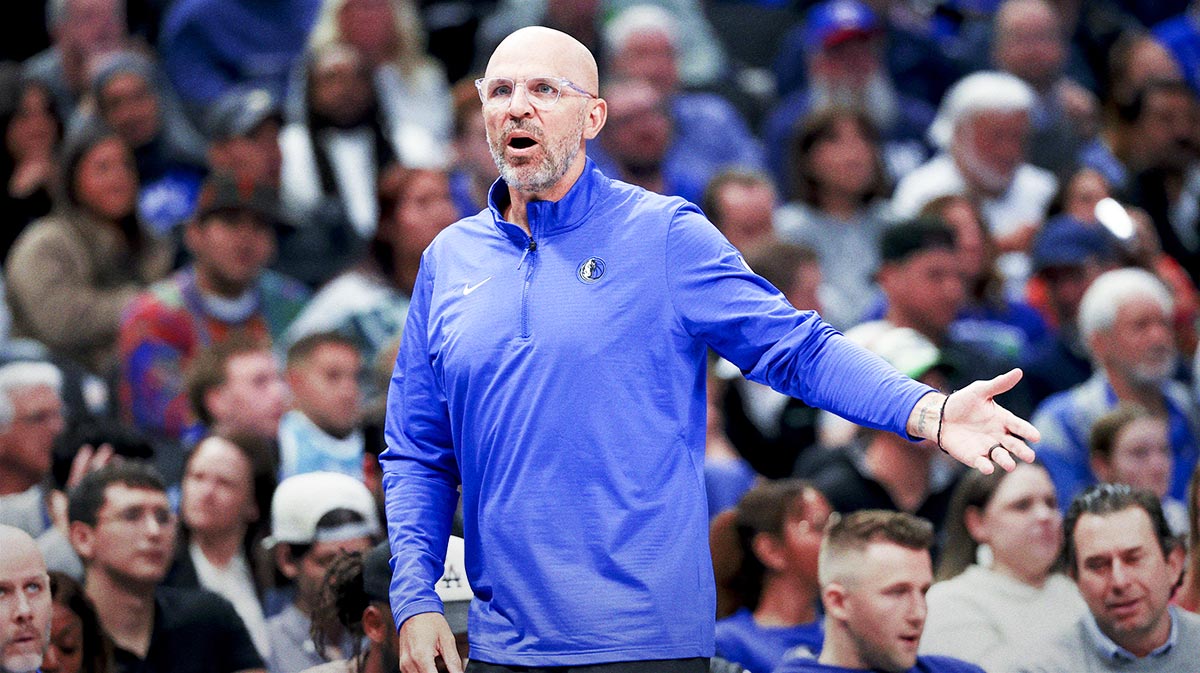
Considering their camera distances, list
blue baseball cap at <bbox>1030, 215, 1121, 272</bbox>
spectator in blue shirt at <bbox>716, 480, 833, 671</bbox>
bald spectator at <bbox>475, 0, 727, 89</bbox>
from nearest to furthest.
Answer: spectator in blue shirt at <bbox>716, 480, 833, 671</bbox> → blue baseball cap at <bbox>1030, 215, 1121, 272</bbox> → bald spectator at <bbox>475, 0, 727, 89</bbox>

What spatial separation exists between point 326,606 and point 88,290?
9.26ft

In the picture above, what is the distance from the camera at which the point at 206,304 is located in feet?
22.4

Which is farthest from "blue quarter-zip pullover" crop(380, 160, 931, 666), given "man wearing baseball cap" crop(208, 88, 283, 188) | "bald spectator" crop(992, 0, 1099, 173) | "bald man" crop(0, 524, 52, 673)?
"bald spectator" crop(992, 0, 1099, 173)

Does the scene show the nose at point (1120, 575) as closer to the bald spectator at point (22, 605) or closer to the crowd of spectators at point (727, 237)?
the crowd of spectators at point (727, 237)

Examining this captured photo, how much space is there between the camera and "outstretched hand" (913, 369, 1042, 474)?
295 cm

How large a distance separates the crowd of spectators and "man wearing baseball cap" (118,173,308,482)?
0.02 meters

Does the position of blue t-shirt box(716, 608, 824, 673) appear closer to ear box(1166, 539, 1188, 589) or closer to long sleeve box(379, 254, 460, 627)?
ear box(1166, 539, 1188, 589)

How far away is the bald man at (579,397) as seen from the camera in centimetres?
314

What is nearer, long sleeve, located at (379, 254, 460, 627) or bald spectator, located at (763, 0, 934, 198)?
long sleeve, located at (379, 254, 460, 627)

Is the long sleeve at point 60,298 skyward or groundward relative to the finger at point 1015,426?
skyward

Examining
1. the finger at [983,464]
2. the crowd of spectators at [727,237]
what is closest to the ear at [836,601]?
the crowd of spectators at [727,237]

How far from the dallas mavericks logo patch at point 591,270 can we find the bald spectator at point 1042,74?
5808mm

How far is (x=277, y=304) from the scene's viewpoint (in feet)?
23.2

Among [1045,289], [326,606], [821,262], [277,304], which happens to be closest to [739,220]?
[821,262]
